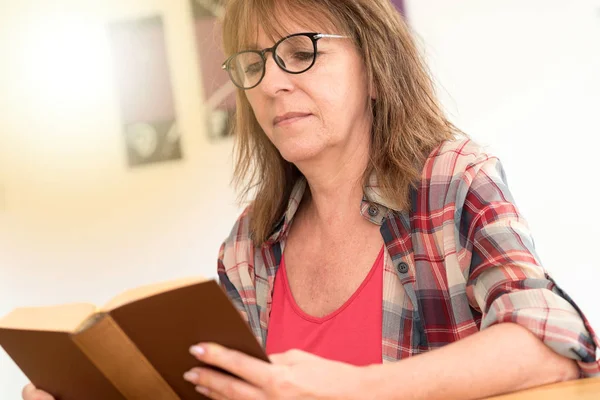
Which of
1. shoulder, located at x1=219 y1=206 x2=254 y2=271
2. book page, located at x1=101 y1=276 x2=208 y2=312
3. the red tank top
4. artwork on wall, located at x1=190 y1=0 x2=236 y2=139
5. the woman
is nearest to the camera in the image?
book page, located at x1=101 y1=276 x2=208 y2=312

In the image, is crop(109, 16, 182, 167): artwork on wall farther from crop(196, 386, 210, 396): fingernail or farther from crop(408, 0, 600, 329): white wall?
crop(196, 386, 210, 396): fingernail

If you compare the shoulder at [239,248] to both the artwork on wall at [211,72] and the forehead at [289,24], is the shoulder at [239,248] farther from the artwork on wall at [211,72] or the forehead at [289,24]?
the artwork on wall at [211,72]

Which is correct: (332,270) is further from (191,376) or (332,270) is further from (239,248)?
(191,376)

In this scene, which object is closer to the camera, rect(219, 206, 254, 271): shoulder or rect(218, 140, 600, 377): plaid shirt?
rect(218, 140, 600, 377): plaid shirt

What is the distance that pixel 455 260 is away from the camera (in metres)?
1.28

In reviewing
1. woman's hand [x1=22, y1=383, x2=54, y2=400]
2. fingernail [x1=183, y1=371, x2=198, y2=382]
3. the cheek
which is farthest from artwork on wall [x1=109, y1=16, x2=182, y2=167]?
fingernail [x1=183, y1=371, x2=198, y2=382]

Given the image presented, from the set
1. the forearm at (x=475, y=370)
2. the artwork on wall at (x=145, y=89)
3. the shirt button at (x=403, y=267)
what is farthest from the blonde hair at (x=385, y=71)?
the artwork on wall at (x=145, y=89)

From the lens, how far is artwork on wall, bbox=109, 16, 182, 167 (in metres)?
2.60

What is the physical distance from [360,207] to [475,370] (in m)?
0.57

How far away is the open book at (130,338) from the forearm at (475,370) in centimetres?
19

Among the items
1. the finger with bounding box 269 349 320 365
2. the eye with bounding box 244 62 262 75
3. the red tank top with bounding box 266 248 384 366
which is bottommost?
the red tank top with bounding box 266 248 384 366

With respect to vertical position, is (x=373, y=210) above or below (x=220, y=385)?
above

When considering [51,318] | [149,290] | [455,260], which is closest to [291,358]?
[149,290]

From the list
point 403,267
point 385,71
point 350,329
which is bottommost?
point 350,329
